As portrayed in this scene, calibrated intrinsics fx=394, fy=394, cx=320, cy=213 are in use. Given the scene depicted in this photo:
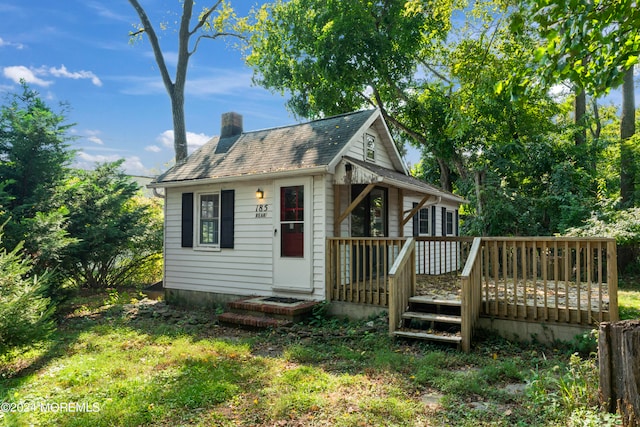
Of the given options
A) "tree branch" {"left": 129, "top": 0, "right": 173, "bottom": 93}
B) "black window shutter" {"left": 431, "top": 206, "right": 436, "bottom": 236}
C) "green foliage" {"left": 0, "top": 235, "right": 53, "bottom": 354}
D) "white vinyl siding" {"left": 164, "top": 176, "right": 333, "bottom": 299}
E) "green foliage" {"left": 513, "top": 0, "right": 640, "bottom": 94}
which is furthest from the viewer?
"tree branch" {"left": 129, "top": 0, "right": 173, "bottom": 93}

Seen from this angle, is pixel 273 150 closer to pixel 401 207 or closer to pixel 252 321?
pixel 401 207

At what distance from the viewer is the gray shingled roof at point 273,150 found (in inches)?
328

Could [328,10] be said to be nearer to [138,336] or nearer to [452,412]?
[138,336]

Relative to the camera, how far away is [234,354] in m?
5.66

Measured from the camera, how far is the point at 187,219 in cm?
975

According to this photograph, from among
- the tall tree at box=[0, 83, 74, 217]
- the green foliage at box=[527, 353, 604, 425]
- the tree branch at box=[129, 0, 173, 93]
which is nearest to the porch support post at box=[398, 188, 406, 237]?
the green foliage at box=[527, 353, 604, 425]

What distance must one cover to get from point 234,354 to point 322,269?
268 centimetres

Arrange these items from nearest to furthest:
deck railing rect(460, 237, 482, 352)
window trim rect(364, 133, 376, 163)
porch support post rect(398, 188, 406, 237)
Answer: deck railing rect(460, 237, 482, 352)
window trim rect(364, 133, 376, 163)
porch support post rect(398, 188, 406, 237)

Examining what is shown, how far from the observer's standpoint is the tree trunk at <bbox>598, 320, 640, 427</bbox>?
3.02m

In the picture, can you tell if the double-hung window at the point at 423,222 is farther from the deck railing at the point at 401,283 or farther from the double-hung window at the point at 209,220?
the double-hung window at the point at 209,220

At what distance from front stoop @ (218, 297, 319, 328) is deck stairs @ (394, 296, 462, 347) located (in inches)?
78.4

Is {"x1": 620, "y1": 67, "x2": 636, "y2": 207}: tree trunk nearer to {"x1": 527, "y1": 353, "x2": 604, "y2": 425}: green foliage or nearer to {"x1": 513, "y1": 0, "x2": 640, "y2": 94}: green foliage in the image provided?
{"x1": 513, "y1": 0, "x2": 640, "y2": 94}: green foliage

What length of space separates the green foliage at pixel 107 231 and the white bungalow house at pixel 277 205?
2.09m

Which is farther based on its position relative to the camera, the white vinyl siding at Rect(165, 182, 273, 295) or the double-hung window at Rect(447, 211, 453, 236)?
the double-hung window at Rect(447, 211, 453, 236)
